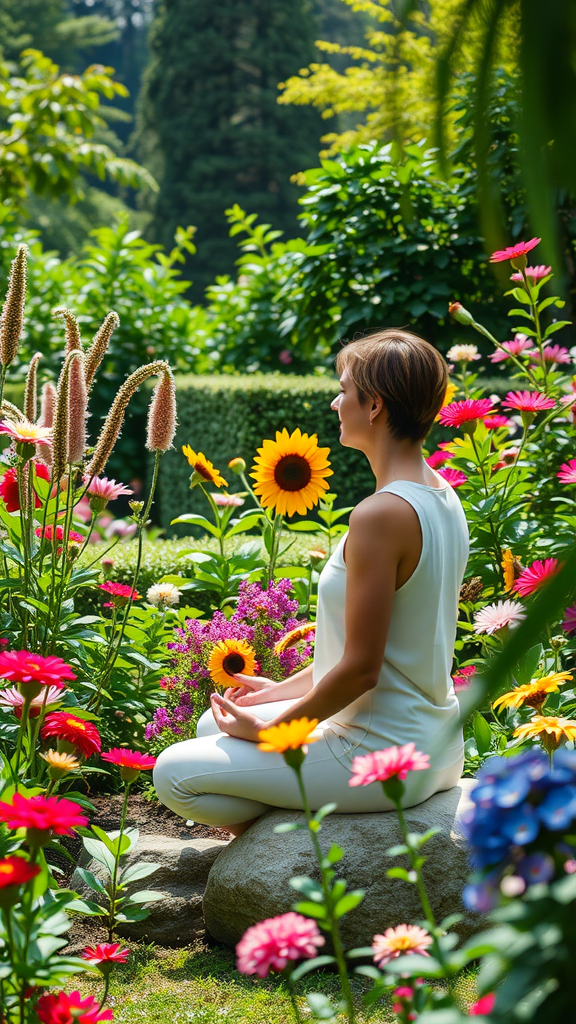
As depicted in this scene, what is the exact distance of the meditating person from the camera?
1909 millimetres

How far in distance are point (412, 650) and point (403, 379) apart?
627 millimetres

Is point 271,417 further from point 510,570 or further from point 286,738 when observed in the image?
point 286,738

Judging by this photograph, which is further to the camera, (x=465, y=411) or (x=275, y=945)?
(x=465, y=411)

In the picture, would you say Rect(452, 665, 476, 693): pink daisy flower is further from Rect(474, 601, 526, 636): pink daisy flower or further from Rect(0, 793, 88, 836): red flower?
Rect(0, 793, 88, 836): red flower

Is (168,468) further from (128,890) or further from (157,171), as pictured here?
(157,171)

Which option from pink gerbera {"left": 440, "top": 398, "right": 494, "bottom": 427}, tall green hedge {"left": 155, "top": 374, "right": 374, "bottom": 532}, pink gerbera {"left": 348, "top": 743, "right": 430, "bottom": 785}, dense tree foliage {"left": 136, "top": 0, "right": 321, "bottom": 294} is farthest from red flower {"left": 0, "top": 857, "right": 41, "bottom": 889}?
dense tree foliage {"left": 136, "top": 0, "right": 321, "bottom": 294}

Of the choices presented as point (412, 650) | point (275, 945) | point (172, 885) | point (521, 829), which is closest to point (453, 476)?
point (412, 650)

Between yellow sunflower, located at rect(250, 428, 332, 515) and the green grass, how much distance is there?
48.1 inches

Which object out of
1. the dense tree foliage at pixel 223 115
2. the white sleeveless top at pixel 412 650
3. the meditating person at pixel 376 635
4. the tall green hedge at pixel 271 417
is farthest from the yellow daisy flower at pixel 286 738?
the dense tree foliage at pixel 223 115

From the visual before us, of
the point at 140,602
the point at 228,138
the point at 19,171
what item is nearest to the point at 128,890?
the point at 140,602

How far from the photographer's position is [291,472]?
8.63ft

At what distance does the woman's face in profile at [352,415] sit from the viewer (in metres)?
2.12

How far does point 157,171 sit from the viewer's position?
23750mm

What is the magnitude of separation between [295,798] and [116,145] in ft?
96.2
